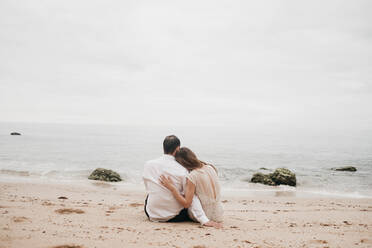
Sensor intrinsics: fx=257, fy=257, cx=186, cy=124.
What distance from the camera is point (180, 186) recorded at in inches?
212

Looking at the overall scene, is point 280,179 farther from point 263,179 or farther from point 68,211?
point 68,211

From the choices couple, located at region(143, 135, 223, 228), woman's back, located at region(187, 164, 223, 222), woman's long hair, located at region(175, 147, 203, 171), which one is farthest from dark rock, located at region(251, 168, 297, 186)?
woman's long hair, located at region(175, 147, 203, 171)

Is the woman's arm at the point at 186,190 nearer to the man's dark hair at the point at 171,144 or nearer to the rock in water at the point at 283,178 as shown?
the man's dark hair at the point at 171,144

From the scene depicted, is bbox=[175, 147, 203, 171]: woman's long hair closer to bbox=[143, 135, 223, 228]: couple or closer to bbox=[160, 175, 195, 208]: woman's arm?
bbox=[143, 135, 223, 228]: couple

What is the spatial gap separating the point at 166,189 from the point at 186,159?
75 centimetres

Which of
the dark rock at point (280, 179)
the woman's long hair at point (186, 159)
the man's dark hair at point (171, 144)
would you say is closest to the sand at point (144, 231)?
the woman's long hair at point (186, 159)

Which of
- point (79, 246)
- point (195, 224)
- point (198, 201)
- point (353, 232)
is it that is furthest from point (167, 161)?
point (353, 232)

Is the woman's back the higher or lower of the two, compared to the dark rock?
higher

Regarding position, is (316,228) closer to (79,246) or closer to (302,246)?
(302,246)

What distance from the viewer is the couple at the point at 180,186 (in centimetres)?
529

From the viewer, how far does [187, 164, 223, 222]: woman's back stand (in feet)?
17.4

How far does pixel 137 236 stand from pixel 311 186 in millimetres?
14786

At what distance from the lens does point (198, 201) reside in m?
5.41

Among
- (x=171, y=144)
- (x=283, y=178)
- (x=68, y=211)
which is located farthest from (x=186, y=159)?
(x=283, y=178)
